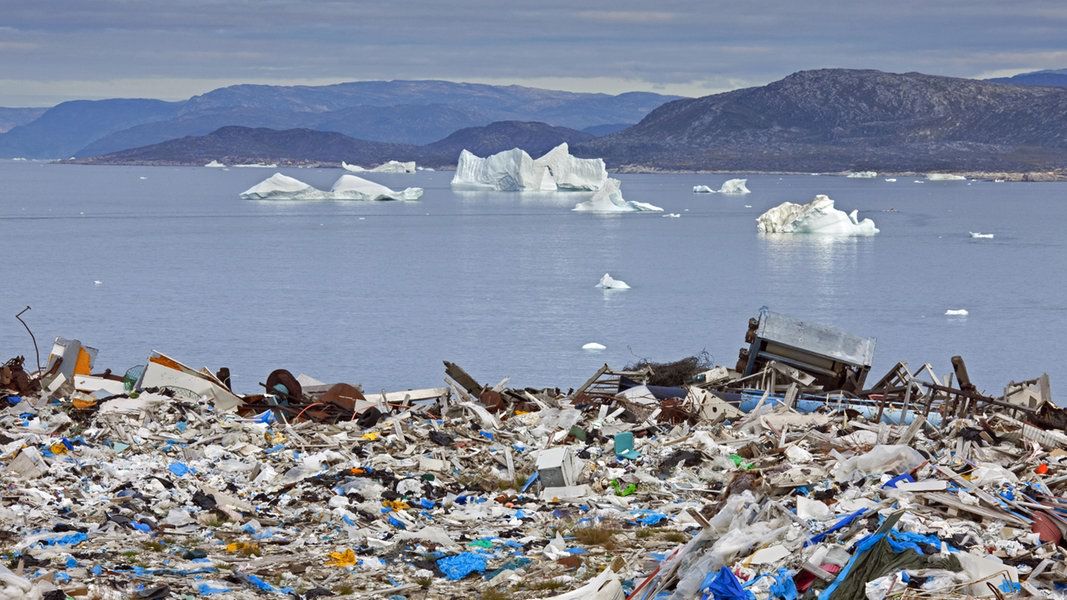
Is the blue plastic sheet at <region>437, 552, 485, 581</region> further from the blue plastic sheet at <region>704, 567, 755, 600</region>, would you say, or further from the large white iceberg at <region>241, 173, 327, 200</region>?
the large white iceberg at <region>241, 173, 327, 200</region>

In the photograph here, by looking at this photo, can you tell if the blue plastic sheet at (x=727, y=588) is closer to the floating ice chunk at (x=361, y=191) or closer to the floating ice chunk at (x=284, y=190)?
the floating ice chunk at (x=361, y=191)

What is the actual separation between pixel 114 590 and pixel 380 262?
45419 millimetres

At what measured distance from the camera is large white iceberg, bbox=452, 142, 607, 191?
10062cm

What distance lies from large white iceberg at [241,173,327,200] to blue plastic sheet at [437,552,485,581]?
279ft

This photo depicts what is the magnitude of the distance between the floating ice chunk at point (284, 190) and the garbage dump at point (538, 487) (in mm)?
78356

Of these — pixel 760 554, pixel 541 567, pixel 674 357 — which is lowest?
pixel 674 357

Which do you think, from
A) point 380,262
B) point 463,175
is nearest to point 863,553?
point 380,262

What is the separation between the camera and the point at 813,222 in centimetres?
6006

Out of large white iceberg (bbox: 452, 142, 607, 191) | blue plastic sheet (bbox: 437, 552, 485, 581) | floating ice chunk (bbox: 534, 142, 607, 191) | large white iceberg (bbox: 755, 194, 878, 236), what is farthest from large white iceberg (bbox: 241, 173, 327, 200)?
blue plastic sheet (bbox: 437, 552, 485, 581)

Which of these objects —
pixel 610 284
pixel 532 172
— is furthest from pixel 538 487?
pixel 532 172

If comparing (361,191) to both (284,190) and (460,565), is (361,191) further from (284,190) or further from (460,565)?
(460,565)

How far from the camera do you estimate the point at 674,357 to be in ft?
92.5

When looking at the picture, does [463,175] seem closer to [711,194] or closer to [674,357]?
[711,194]

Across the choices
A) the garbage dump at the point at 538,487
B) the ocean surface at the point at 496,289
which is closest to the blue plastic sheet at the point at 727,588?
the garbage dump at the point at 538,487
